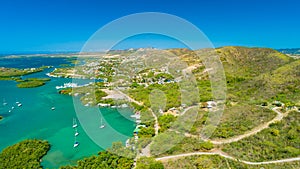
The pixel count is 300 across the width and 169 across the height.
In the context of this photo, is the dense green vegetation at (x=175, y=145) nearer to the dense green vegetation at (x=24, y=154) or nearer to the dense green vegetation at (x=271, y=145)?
the dense green vegetation at (x=271, y=145)

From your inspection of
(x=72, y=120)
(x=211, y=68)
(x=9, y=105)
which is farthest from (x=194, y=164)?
(x=9, y=105)

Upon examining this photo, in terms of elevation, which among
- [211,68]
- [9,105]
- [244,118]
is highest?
[211,68]

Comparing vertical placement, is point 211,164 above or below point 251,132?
below

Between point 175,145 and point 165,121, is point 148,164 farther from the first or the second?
point 165,121

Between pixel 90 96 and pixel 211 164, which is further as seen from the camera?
pixel 90 96

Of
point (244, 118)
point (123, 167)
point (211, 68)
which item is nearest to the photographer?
point (123, 167)

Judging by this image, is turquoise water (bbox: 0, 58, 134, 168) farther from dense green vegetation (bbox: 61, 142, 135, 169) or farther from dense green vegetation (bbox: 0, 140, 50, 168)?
dense green vegetation (bbox: 61, 142, 135, 169)

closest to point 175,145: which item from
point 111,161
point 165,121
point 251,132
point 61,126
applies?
point 165,121

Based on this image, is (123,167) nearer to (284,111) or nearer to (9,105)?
(284,111)
